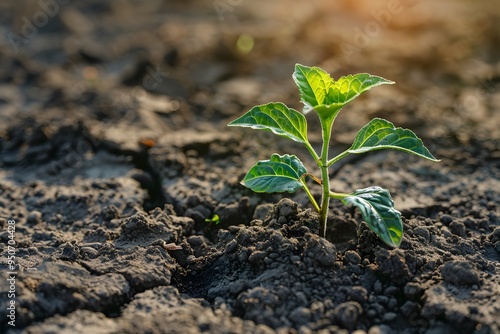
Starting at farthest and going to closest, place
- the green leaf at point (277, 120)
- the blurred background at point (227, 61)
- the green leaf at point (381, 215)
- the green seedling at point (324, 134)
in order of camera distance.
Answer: the blurred background at point (227, 61)
the green leaf at point (277, 120)
the green seedling at point (324, 134)
the green leaf at point (381, 215)

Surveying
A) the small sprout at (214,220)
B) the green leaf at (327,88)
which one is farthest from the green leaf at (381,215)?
the small sprout at (214,220)

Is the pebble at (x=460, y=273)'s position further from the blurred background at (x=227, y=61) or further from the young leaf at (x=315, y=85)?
the blurred background at (x=227, y=61)

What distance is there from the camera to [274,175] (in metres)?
2.46

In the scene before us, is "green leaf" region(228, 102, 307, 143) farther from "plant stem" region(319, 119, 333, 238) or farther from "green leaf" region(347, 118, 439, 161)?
"green leaf" region(347, 118, 439, 161)

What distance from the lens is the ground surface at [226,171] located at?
2.30 metres

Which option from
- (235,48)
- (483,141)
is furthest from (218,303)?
(235,48)

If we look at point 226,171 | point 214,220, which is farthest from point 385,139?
point 226,171

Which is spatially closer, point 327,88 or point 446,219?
point 327,88

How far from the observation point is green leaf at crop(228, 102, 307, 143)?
245 cm

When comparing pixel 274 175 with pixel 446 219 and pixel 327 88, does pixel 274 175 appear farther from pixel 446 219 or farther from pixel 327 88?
pixel 446 219

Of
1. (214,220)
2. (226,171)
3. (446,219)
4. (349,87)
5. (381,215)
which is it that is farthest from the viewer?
(226,171)

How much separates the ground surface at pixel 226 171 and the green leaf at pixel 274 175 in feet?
0.78

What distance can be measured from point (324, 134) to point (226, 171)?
1.10 m

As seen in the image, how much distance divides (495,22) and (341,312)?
429 cm
